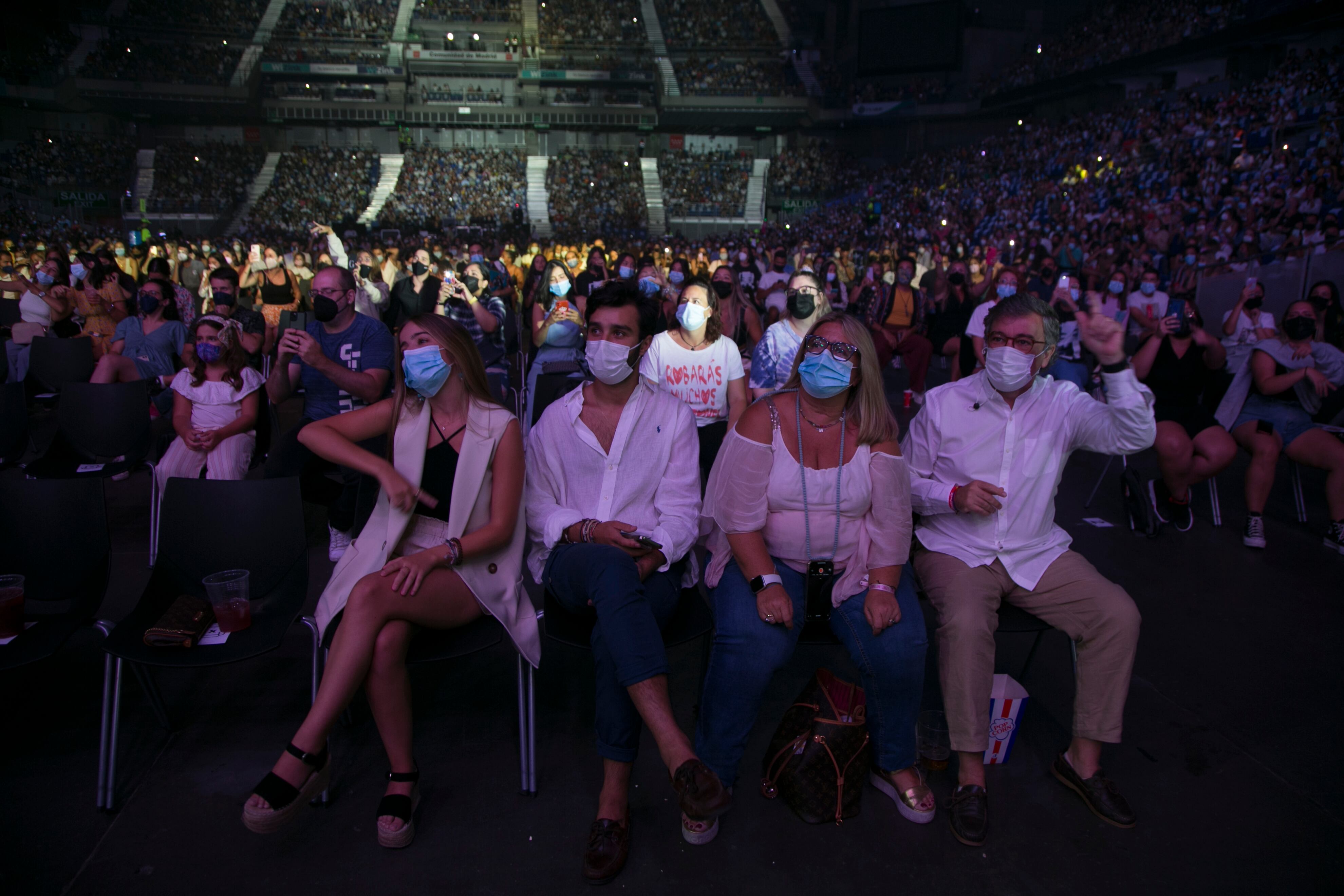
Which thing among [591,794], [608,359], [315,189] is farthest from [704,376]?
[315,189]

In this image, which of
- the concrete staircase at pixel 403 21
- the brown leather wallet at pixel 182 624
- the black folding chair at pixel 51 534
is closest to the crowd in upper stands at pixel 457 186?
the concrete staircase at pixel 403 21

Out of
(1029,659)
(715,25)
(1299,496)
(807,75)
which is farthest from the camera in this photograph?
(715,25)

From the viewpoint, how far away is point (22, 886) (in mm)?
2062

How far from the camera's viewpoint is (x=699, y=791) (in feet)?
6.54

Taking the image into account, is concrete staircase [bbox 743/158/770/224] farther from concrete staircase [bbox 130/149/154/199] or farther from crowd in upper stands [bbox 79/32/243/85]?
concrete staircase [bbox 130/149/154/199]

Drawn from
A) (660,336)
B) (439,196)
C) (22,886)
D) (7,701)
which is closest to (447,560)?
(22,886)

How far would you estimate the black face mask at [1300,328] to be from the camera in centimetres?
473

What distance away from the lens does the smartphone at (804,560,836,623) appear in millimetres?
2516

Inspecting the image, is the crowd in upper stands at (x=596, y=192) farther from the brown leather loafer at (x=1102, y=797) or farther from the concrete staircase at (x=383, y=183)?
the brown leather loafer at (x=1102, y=797)

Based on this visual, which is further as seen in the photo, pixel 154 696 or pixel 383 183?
pixel 383 183

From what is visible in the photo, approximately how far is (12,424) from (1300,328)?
25.7ft

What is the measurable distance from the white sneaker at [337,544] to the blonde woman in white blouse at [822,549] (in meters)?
2.55

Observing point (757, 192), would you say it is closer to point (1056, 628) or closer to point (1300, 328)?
point (1300, 328)

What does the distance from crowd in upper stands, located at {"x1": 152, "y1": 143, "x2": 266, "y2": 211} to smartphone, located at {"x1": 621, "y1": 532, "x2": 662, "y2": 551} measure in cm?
3568
